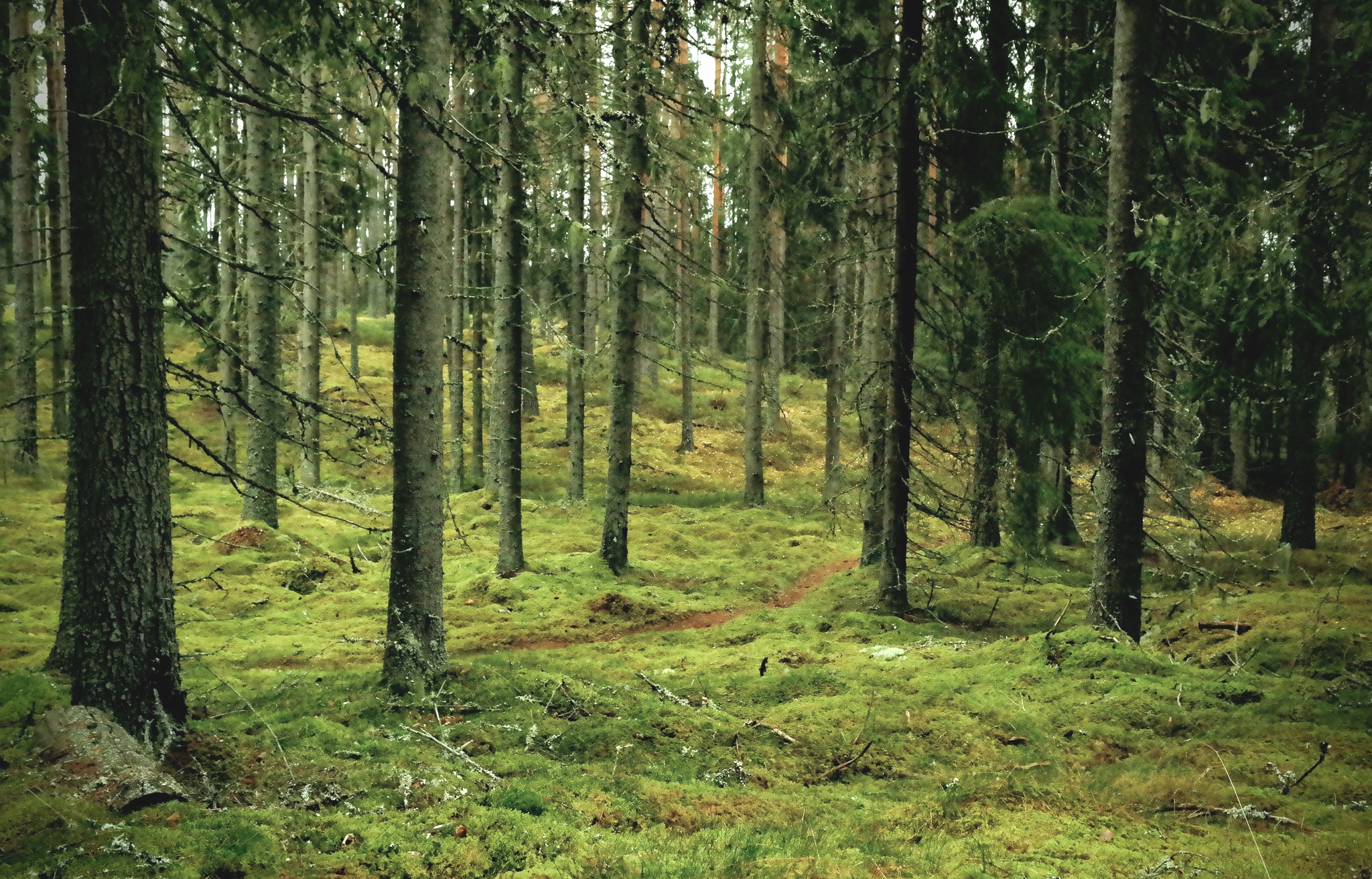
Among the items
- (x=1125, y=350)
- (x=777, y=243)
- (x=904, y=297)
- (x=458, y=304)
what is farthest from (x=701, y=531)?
(x=777, y=243)

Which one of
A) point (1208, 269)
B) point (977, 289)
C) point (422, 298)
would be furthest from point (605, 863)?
point (977, 289)

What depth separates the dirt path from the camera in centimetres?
990

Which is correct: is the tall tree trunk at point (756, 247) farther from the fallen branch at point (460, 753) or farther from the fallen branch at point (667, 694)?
the fallen branch at point (460, 753)

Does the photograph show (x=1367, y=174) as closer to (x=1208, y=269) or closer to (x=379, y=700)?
(x=1208, y=269)

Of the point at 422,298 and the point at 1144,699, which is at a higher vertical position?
the point at 422,298

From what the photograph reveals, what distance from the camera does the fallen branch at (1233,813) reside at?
4.07 m

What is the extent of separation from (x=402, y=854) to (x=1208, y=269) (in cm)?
913

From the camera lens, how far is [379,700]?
6082 mm

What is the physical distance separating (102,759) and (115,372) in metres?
2.26

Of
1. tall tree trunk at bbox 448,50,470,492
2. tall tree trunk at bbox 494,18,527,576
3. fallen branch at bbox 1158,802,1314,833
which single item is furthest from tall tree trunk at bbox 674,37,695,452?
fallen branch at bbox 1158,802,1314,833

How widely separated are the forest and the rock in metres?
0.03

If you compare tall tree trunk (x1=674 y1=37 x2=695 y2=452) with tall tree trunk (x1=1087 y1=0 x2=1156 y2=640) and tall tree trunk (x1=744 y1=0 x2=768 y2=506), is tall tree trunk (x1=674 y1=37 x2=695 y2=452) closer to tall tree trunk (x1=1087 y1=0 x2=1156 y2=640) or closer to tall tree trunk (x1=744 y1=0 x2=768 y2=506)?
tall tree trunk (x1=744 y1=0 x2=768 y2=506)

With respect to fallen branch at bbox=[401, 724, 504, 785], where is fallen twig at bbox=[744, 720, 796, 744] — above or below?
below

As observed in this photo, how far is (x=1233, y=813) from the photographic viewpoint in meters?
4.29
